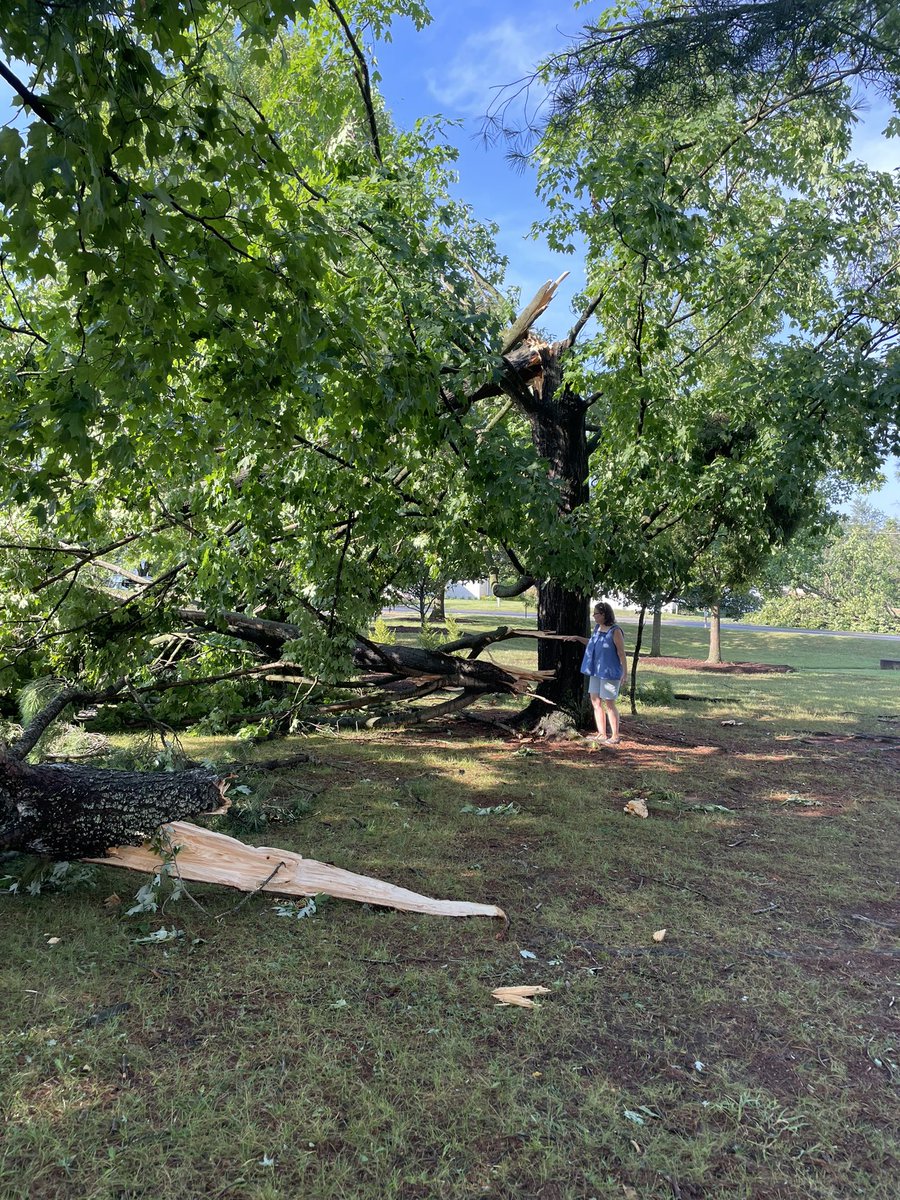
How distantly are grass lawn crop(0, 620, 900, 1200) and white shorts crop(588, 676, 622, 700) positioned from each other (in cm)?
258

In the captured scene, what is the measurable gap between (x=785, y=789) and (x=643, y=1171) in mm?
5406

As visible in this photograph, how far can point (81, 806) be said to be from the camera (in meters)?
A: 3.99

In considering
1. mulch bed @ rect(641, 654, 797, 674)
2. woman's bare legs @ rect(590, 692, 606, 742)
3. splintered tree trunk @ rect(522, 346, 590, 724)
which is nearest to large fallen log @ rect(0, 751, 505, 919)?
woman's bare legs @ rect(590, 692, 606, 742)

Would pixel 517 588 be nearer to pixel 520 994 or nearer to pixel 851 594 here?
pixel 520 994

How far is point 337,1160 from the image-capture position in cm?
220

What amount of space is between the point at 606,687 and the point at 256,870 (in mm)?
4921

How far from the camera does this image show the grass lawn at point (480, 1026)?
221 cm

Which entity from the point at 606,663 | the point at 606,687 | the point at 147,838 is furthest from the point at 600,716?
the point at 147,838

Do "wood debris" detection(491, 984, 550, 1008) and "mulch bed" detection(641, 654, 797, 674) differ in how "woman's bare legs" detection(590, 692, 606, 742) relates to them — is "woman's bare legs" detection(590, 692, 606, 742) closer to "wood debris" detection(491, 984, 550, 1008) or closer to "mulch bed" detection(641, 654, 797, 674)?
"wood debris" detection(491, 984, 550, 1008)

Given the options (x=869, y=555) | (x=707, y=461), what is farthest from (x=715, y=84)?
(x=869, y=555)

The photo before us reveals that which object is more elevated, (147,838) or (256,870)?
(147,838)

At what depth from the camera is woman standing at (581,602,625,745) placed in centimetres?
806

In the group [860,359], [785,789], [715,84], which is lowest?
[785,789]

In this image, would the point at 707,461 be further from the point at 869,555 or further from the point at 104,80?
the point at 869,555
